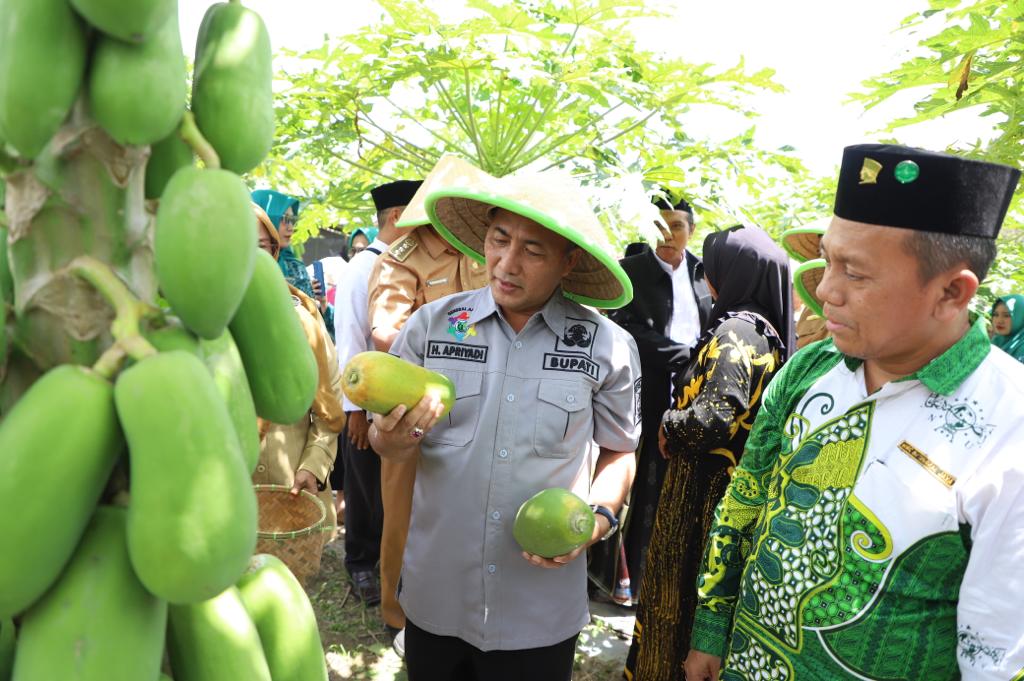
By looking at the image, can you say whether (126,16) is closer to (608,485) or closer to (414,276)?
(608,485)

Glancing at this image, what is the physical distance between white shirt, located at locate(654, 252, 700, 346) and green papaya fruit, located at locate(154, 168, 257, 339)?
3.98 meters

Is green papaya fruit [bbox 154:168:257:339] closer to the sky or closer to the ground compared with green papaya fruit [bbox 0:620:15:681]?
closer to the sky

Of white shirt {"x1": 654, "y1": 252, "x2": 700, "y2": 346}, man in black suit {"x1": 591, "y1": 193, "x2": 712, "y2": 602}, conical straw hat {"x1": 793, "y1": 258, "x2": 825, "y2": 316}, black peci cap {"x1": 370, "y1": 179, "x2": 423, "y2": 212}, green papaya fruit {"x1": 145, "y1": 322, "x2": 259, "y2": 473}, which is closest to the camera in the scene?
green papaya fruit {"x1": 145, "y1": 322, "x2": 259, "y2": 473}

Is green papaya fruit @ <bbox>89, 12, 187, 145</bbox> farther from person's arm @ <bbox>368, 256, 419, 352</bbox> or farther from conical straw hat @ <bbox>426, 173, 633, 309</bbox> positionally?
person's arm @ <bbox>368, 256, 419, 352</bbox>

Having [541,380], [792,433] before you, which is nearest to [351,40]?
[541,380]

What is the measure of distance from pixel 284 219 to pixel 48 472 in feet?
15.7

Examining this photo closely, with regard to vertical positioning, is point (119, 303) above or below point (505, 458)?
above

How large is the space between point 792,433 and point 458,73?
11.2 ft

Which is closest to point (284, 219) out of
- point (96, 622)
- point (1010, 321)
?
point (96, 622)

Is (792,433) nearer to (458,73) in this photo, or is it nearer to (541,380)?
(541,380)

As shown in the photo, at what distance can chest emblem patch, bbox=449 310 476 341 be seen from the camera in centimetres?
247

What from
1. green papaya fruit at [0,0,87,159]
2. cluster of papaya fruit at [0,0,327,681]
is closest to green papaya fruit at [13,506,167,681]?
cluster of papaya fruit at [0,0,327,681]

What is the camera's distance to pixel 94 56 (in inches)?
27.1

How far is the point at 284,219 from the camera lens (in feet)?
16.9
